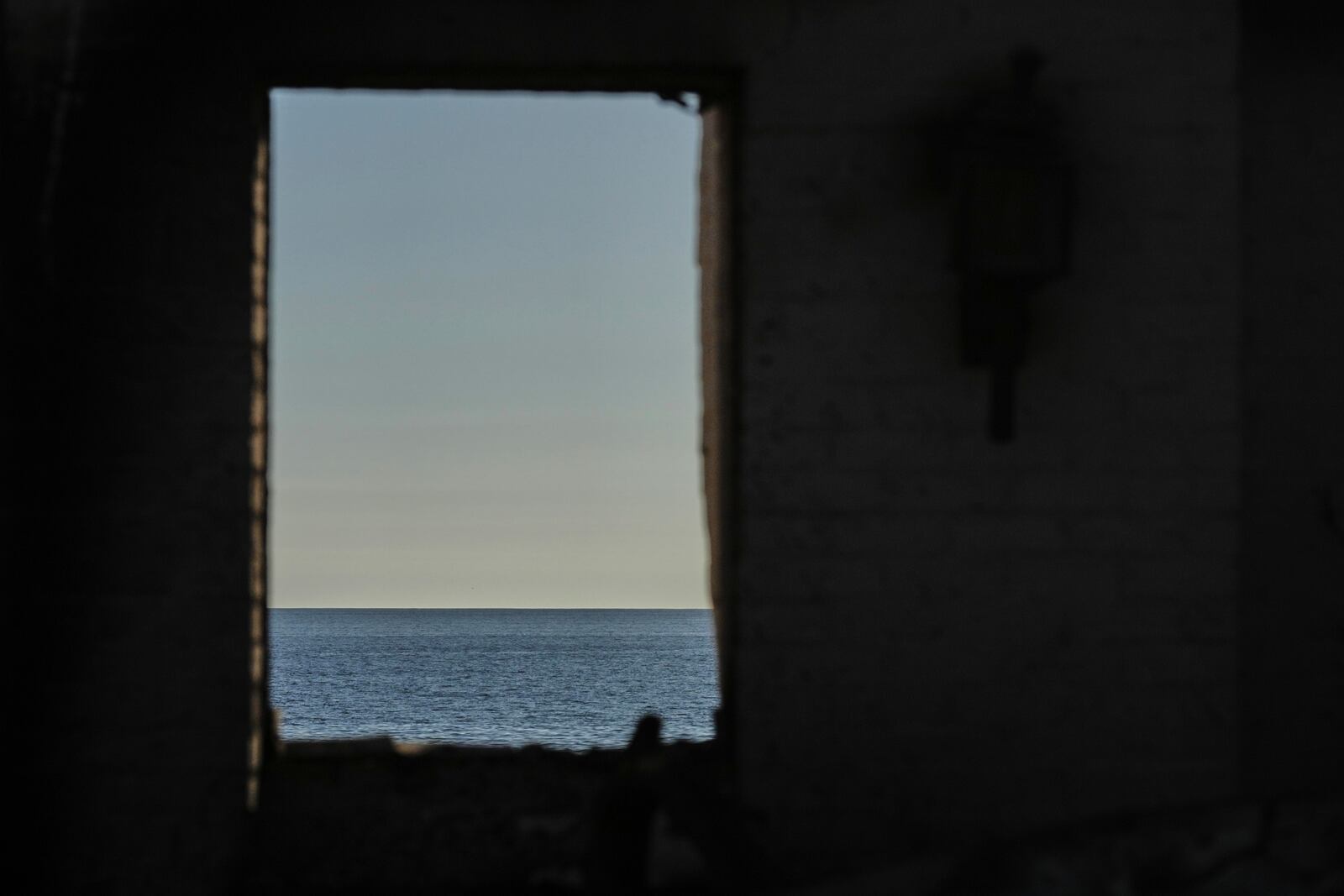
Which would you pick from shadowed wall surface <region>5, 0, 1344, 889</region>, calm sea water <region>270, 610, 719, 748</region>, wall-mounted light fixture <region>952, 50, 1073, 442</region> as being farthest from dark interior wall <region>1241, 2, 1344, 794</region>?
calm sea water <region>270, 610, 719, 748</region>

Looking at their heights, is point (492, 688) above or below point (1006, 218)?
below

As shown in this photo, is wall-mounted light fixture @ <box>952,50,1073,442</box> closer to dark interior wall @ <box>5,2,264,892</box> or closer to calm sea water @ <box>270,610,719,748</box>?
dark interior wall @ <box>5,2,264,892</box>

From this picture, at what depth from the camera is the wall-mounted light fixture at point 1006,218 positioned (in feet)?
13.8

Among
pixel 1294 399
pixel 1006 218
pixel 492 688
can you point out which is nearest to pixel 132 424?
pixel 1006 218

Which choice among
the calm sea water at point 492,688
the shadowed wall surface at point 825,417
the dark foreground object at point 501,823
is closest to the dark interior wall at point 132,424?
the shadowed wall surface at point 825,417

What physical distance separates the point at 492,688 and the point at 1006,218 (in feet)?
235

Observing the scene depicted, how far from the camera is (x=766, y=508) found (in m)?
4.42

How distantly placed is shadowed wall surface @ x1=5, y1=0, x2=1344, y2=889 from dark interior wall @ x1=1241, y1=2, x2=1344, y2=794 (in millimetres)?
294

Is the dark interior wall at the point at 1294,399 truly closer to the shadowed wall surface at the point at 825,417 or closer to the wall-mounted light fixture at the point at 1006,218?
the shadowed wall surface at the point at 825,417

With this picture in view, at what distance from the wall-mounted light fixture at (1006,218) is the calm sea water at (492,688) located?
21.6 metres

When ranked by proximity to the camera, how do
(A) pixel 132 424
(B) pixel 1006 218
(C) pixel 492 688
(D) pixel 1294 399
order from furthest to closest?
(C) pixel 492 688 → (D) pixel 1294 399 → (A) pixel 132 424 → (B) pixel 1006 218

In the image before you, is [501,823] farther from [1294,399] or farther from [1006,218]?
[1294,399]

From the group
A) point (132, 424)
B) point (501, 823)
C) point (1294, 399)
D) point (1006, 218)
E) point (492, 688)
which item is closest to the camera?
point (1006, 218)

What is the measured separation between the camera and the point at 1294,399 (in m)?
4.76
